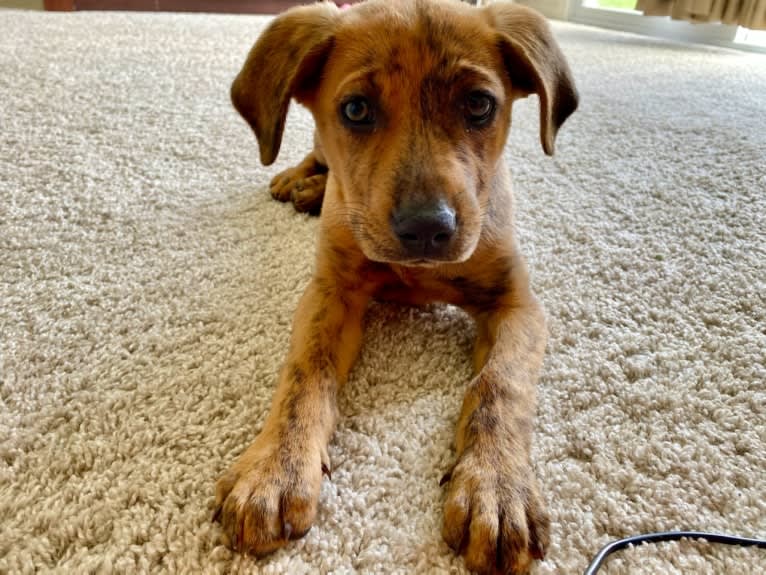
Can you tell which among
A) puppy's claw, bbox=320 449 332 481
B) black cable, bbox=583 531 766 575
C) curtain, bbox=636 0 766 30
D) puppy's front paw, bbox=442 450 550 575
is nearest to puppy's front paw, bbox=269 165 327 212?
puppy's claw, bbox=320 449 332 481

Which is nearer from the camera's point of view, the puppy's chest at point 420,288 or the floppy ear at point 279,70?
the floppy ear at point 279,70

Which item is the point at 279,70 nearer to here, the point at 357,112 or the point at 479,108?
the point at 357,112

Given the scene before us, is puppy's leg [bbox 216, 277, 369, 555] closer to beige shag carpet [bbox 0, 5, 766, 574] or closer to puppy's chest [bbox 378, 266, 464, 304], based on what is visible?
beige shag carpet [bbox 0, 5, 766, 574]

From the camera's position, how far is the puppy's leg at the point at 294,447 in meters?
1.18

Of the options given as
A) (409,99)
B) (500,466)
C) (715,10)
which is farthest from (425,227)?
(715,10)

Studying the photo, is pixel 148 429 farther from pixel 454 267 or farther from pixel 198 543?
pixel 454 267

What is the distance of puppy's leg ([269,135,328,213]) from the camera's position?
259 cm

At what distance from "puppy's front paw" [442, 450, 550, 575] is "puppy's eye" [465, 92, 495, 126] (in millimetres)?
911

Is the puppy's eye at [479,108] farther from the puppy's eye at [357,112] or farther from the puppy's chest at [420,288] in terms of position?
the puppy's chest at [420,288]

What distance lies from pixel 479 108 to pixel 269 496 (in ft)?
3.70

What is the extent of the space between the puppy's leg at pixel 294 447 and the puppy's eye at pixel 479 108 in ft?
2.10

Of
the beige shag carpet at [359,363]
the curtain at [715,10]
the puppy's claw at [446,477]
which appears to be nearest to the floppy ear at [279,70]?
the beige shag carpet at [359,363]

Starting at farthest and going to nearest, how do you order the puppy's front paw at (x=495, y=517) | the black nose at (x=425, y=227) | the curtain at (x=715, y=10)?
the curtain at (x=715, y=10)
the black nose at (x=425, y=227)
the puppy's front paw at (x=495, y=517)

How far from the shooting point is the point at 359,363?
5.72ft
